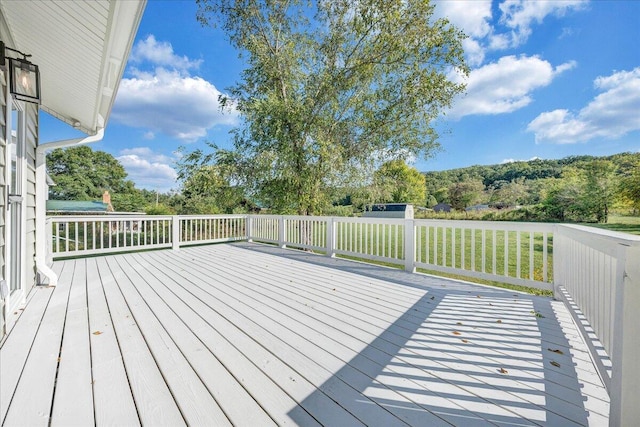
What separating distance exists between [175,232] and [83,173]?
26715 mm

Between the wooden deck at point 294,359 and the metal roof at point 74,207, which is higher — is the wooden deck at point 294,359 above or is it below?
below

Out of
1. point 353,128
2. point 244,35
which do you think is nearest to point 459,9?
point 353,128

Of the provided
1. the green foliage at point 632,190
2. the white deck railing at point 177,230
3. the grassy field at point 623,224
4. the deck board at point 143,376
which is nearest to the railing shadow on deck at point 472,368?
the deck board at point 143,376

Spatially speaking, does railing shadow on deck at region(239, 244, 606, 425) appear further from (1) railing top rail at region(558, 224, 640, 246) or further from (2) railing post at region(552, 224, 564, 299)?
(1) railing top rail at region(558, 224, 640, 246)

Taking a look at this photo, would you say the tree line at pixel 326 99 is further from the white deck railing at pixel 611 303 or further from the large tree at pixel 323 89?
the white deck railing at pixel 611 303

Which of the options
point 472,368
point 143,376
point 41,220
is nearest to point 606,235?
point 472,368

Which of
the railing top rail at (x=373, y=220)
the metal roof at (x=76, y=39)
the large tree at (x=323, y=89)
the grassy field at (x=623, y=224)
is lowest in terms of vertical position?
the grassy field at (x=623, y=224)

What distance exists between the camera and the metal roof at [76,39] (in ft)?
5.99

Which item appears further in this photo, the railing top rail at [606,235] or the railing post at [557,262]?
the railing post at [557,262]

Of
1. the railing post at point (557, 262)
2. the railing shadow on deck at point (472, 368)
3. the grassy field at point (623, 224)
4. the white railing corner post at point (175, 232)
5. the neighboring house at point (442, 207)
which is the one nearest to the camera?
the railing shadow on deck at point (472, 368)

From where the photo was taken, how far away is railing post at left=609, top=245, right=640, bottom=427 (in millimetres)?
1070

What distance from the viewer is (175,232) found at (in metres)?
6.25

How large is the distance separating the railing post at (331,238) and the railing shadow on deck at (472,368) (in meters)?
2.86

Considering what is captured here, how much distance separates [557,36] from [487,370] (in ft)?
80.2
